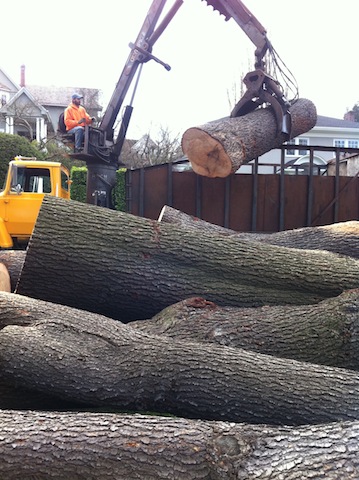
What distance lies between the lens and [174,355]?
3076 millimetres

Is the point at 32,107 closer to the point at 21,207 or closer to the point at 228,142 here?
the point at 21,207

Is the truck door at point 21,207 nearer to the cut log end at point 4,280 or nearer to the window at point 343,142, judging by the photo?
the cut log end at point 4,280

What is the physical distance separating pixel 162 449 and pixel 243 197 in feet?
19.6

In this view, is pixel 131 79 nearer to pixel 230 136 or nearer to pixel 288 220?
pixel 230 136

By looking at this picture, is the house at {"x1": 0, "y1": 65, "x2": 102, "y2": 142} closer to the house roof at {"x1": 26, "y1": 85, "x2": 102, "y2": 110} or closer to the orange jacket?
the house roof at {"x1": 26, "y1": 85, "x2": 102, "y2": 110}

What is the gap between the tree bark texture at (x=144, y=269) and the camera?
157 inches

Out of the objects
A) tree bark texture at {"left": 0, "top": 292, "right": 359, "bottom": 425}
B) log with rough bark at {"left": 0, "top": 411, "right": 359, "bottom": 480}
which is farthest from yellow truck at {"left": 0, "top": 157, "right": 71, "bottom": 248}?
log with rough bark at {"left": 0, "top": 411, "right": 359, "bottom": 480}

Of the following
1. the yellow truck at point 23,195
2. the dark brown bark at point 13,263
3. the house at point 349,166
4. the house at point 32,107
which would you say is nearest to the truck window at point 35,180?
the yellow truck at point 23,195

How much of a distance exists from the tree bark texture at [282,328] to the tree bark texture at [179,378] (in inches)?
10.4

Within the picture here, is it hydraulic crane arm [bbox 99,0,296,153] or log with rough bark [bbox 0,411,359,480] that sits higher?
hydraulic crane arm [bbox 99,0,296,153]

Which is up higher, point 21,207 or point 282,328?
point 21,207

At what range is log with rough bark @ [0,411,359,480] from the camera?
2.23 metres

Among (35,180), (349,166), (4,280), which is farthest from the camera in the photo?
(349,166)

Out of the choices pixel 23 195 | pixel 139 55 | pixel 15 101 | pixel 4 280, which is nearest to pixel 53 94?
pixel 15 101
